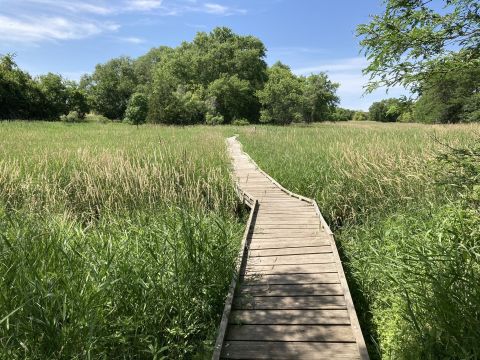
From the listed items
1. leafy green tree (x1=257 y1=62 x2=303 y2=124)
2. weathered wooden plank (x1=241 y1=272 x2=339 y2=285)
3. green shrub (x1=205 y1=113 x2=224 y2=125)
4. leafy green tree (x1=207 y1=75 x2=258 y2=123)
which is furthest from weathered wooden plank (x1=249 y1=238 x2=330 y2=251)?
leafy green tree (x1=207 y1=75 x2=258 y2=123)

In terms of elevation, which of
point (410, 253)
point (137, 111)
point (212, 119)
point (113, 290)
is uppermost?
point (137, 111)

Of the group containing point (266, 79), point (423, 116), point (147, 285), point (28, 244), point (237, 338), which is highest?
point (266, 79)

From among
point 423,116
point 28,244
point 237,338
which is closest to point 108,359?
point 237,338

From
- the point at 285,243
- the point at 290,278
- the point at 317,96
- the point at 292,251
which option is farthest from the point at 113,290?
the point at 317,96

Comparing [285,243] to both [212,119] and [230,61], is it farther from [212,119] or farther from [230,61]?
[230,61]

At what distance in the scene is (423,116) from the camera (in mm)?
40812

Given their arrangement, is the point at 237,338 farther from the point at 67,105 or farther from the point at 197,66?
the point at 197,66

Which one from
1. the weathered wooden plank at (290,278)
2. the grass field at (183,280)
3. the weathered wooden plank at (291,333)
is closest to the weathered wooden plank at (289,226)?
the grass field at (183,280)

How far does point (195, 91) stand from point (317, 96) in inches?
722

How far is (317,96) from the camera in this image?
52969mm

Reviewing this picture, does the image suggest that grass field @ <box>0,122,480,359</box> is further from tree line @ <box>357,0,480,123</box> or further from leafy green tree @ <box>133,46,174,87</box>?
leafy green tree @ <box>133,46,174,87</box>

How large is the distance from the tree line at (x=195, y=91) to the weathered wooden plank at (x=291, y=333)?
35476mm

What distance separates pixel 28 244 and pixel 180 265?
1450 millimetres

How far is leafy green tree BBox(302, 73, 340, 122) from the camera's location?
169 feet
